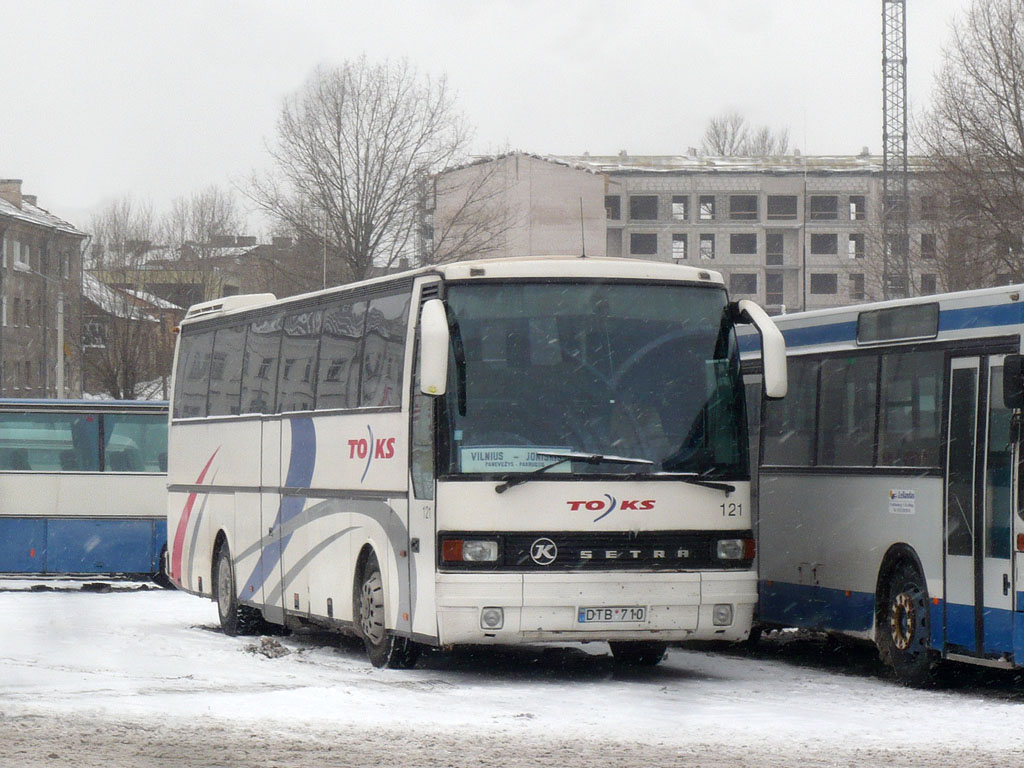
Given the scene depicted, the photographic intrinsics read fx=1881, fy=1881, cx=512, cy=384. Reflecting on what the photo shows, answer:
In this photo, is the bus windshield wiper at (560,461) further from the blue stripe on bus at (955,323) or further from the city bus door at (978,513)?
the blue stripe on bus at (955,323)

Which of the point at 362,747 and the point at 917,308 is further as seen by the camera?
the point at 917,308

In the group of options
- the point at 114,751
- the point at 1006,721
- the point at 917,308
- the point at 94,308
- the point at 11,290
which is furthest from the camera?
the point at 11,290

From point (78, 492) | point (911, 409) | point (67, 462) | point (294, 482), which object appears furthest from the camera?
point (67, 462)

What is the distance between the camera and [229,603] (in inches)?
772

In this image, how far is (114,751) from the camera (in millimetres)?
9891

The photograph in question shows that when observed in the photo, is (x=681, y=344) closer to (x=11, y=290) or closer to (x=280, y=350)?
(x=280, y=350)

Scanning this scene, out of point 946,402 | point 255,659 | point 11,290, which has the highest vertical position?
point 11,290

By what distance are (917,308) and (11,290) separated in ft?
243

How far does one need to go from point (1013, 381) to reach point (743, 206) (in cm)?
10351

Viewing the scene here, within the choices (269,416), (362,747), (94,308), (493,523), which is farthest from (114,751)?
(94,308)

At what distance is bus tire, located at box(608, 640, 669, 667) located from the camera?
15.2 m

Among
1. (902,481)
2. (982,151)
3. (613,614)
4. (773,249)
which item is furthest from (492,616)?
(773,249)

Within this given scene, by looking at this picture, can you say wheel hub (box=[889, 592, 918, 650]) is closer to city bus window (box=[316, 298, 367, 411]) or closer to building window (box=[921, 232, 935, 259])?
city bus window (box=[316, 298, 367, 411])

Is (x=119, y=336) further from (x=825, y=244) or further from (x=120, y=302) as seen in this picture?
(x=825, y=244)
